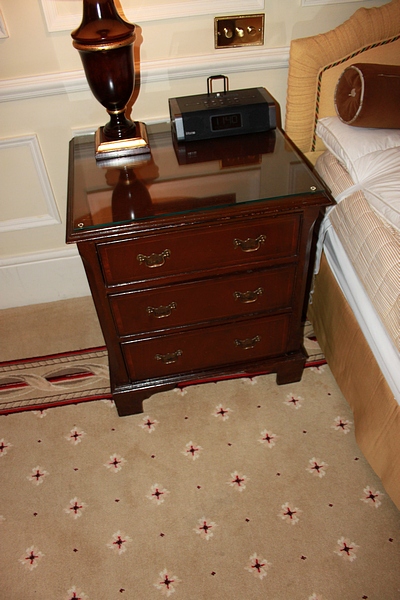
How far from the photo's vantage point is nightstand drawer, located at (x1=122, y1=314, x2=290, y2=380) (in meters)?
1.60

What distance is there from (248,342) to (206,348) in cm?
15

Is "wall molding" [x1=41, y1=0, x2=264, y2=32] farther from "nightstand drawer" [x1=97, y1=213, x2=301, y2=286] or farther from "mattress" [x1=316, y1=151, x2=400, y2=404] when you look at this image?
"nightstand drawer" [x1=97, y1=213, x2=301, y2=286]

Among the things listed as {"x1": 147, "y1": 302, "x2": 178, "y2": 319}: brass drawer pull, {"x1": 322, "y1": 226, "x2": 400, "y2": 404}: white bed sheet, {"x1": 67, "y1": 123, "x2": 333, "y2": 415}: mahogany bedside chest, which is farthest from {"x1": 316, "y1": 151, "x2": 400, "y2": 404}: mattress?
{"x1": 147, "y1": 302, "x2": 178, "y2": 319}: brass drawer pull

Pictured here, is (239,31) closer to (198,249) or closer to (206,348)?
(198,249)

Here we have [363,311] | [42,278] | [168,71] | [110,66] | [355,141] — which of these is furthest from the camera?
[42,278]

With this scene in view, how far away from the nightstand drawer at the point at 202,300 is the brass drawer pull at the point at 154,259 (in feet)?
0.31

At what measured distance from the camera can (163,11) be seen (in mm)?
1574

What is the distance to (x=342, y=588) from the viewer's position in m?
1.34

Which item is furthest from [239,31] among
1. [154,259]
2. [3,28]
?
[154,259]

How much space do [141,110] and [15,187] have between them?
61cm

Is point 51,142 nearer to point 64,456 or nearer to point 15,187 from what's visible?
point 15,187

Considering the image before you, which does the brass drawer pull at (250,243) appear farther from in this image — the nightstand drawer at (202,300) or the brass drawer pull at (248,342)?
the brass drawer pull at (248,342)

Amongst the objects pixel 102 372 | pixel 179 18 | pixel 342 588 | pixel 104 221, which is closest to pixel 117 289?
pixel 104 221

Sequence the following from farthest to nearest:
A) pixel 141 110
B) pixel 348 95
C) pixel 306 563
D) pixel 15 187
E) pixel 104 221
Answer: pixel 15 187
pixel 141 110
pixel 348 95
pixel 306 563
pixel 104 221
